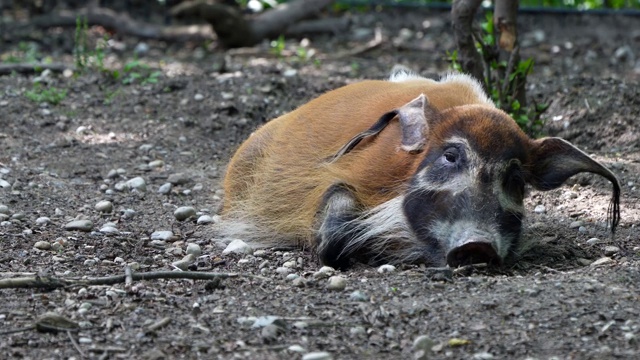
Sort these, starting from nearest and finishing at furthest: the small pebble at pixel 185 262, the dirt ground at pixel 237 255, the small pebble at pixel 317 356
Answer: the small pebble at pixel 317 356 → the dirt ground at pixel 237 255 → the small pebble at pixel 185 262

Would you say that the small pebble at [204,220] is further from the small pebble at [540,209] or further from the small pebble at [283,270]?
the small pebble at [540,209]

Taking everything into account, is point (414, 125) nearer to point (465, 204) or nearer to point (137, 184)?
point (465, 204)

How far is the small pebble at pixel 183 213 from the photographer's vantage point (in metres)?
6.70

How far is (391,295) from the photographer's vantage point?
4652mm

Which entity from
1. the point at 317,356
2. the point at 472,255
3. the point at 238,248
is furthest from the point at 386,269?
the point at 317,356

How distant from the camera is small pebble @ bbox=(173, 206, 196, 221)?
22.0 feet

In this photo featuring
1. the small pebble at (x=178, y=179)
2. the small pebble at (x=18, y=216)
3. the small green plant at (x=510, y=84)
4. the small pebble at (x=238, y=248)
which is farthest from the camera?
the small green plant at (x=510, y=84)

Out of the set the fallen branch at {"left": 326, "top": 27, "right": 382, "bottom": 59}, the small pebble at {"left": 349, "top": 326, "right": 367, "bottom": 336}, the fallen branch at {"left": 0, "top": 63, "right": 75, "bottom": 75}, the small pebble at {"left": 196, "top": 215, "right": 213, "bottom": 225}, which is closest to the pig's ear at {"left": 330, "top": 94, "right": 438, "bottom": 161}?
the small pebble at {"left": 196, "top": 215, "right": 213, "bottom": 225}

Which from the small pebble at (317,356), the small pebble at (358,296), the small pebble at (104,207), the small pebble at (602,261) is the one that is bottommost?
the small pebble at (104,207)

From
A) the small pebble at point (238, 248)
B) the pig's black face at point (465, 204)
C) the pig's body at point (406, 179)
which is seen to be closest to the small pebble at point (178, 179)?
the pig's body at point (406, 179)

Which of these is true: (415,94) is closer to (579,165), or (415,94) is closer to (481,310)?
(579,165)

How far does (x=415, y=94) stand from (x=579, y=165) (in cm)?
115

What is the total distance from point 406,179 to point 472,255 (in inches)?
24.0

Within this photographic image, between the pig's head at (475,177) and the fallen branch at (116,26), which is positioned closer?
the pig's head at (475,177)
